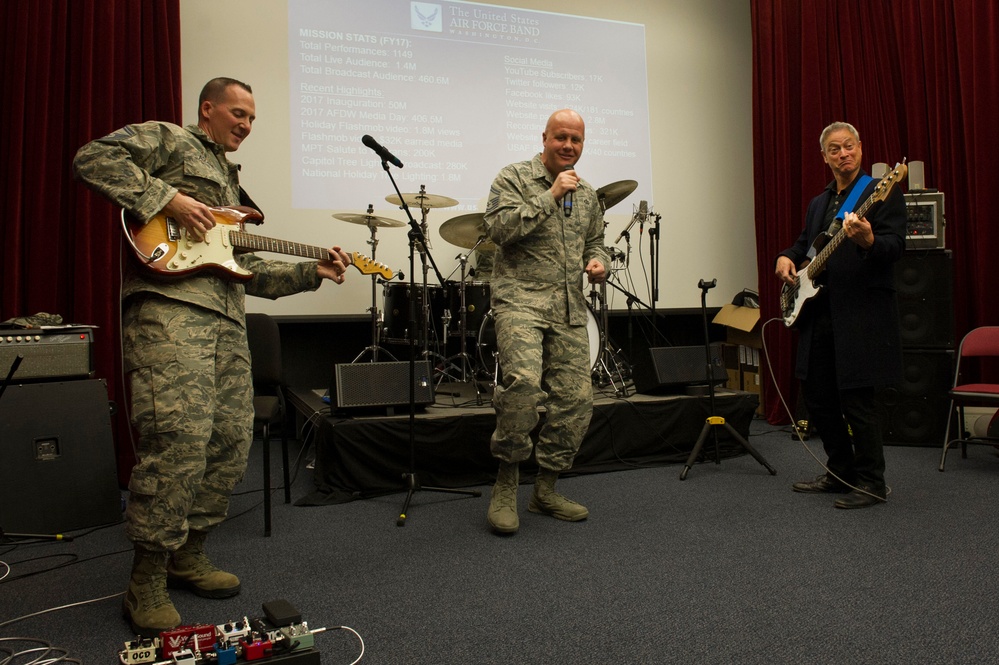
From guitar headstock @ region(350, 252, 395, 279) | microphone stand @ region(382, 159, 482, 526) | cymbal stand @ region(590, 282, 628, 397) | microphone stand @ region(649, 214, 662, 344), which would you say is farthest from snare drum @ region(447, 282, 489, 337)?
guitar headstock @ region(350, 252, 395, 279)

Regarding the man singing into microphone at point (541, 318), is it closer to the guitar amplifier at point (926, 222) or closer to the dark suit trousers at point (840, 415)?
the dark suit trousers at point (840, 415)

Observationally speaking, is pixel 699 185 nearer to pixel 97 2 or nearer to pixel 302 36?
pixel 302 36

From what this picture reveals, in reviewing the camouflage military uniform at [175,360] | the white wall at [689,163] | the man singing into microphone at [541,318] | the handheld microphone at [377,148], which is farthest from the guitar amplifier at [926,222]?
the camouflage military uniform at [175,360]

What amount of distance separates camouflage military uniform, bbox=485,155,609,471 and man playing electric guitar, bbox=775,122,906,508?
114 cm

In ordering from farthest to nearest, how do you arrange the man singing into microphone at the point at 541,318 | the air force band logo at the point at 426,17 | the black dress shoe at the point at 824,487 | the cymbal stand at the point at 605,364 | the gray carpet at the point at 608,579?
1. the air force band logo at the point at 426,17
2. the cymbal stand at the point at 605,364
3. the black dress shoe at the point at 824,487
4. the man singing into microphone at the point at 541,318
5. the gray carpet at the point at 608,579

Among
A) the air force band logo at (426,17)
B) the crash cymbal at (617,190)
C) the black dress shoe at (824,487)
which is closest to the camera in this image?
the black dress shoe at (824,487)

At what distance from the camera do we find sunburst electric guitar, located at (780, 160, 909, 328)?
9.92 feet

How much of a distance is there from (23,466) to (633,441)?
→ 311cm

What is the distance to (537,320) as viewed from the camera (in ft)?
9.93

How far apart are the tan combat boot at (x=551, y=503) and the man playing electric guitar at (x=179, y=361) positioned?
1353 mm

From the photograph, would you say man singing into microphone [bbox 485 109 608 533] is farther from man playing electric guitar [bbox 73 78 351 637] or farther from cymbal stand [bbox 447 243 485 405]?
cymbal stand [bbox 447 243 485 405]

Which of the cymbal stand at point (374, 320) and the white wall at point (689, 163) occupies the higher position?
the white wall at point (689, 163)

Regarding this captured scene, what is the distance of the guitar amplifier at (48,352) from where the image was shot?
10.1 ft

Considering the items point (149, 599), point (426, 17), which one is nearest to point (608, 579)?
point (149, 599)
